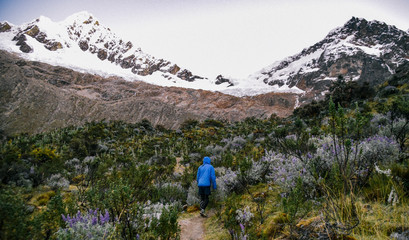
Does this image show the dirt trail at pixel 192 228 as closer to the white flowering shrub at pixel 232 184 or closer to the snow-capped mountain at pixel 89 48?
the white flowering shrub at pixel 232 184

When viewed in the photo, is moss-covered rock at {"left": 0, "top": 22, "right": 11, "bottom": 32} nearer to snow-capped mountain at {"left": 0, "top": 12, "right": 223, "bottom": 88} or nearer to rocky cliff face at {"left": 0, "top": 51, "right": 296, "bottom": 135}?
snow-capped mountain at {"left": 0, "top": 12, "right": 223, "bottom": 88}

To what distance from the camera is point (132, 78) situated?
368 feet

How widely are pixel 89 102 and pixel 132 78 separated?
59766 millimetres

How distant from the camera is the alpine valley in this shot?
5009 centimetres

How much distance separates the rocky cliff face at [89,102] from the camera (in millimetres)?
46000

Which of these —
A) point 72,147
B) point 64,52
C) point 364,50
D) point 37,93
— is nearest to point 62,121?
point 37,93

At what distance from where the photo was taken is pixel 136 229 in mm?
2453

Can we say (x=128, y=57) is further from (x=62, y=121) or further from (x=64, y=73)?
(x=62, y=121)

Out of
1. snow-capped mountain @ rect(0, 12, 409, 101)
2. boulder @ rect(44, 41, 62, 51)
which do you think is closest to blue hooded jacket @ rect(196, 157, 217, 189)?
snow-capped mountain @ rect(0, 12, 409, 101)

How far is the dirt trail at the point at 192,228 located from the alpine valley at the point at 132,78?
81.2 ft

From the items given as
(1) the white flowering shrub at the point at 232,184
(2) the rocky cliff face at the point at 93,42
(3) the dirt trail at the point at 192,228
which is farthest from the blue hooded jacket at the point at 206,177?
(2) the rocky cliff face at the point at 93,42

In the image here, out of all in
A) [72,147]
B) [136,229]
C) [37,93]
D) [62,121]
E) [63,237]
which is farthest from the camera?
[37,93]

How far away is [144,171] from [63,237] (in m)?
1.88

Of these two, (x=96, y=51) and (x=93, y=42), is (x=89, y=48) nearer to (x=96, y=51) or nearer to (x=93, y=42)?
(x=96, y=51)
